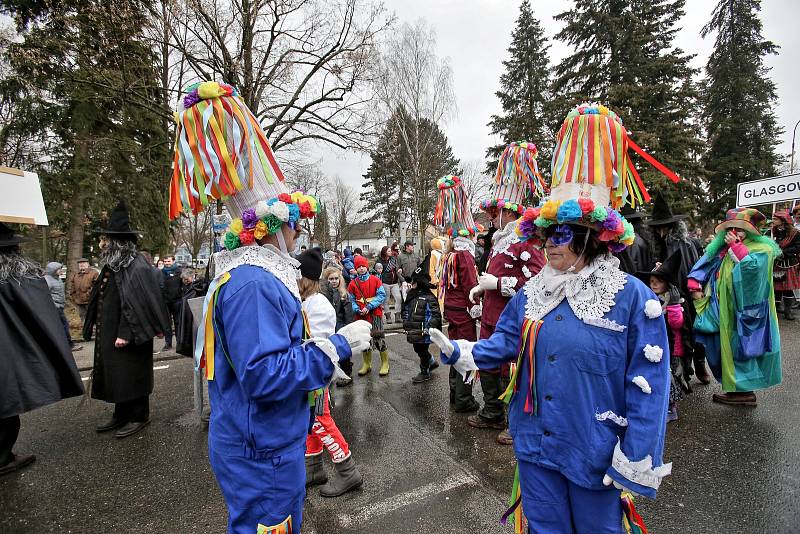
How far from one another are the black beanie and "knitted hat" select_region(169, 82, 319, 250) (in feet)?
3.36

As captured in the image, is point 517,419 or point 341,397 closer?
→ point 517,419

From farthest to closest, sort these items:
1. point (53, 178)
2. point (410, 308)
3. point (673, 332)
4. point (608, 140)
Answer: point (53, 178)
point (410, 308)
point (673, 332)
point (608, 140)

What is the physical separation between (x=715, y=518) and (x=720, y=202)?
2345 centimetres

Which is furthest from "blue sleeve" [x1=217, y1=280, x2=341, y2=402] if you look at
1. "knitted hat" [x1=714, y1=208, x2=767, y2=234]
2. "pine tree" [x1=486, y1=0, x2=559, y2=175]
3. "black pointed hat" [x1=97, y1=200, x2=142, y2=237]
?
"pine tree" [x1=486, y1=0, x2=559, y2=175]

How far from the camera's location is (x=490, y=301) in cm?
401

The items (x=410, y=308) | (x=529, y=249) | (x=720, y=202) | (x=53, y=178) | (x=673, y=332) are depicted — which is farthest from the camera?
(x=720, y=202)

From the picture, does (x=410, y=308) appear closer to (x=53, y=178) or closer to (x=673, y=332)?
(x=673, y=332)

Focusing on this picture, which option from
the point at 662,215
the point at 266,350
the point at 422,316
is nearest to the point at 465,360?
the point at 266,350

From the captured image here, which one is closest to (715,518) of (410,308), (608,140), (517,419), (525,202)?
(517,419)

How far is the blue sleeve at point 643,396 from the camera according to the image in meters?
1.57

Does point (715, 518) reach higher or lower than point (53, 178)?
lower

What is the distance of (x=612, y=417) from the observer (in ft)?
5.59

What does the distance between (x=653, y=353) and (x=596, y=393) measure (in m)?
0.29

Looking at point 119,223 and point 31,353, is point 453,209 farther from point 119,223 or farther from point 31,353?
point 31,353
